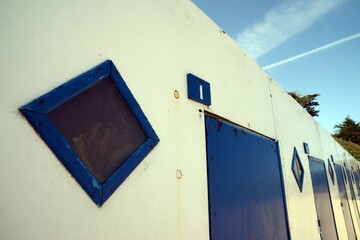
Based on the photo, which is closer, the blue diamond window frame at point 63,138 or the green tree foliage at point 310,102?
the blue diamond window frame at point 63,138

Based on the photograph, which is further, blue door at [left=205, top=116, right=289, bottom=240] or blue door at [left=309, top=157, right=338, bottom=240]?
Result: blue door at [left=309, top=157, right=338, bottom=240]

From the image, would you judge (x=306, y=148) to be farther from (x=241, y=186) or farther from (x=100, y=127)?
(x=100, y=127)

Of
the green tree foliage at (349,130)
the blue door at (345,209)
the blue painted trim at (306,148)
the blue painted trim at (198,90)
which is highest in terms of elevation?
the green tree foliage at (349,130)

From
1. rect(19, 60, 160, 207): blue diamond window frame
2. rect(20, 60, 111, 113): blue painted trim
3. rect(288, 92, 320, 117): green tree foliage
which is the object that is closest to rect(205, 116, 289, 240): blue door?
rect(19, 60, 160, 207): blue diamond window frame

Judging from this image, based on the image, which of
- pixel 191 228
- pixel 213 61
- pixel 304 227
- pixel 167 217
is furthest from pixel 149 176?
pixel 304 227

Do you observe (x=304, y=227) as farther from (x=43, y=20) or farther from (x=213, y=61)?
(x=43, y=20)

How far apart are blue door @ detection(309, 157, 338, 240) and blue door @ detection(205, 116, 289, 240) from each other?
5.55ft

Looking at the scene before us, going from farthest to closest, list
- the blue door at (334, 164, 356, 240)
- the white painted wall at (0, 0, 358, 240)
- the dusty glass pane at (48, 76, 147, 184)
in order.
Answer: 1. the blue door at (334, 164, 356, 240)
2. the dusty glass pane at (48, 76, 147, 184)
3. the white painted wall at (0, 0, 358, 240)

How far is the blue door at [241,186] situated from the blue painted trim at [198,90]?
15 centimetres

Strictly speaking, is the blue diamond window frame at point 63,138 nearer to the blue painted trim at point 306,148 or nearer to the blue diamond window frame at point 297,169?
the blue diamond window frame at point 297,169

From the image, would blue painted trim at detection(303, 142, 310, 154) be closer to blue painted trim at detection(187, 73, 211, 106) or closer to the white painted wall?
the white painted wall

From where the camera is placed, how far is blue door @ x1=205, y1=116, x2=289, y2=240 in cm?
147

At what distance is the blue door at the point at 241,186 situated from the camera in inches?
57.8

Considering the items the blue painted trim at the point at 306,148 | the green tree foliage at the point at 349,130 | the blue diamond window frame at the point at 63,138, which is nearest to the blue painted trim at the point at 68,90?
the blue diamond window frame at the point at 63,138
